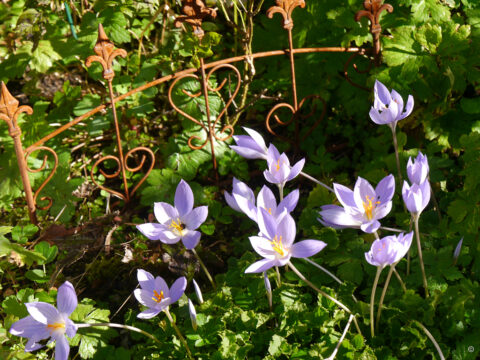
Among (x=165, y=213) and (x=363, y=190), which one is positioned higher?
(x=363, y=190)

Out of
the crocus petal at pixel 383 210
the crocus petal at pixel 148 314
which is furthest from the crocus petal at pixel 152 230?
the crocus petal at pixel 383 210

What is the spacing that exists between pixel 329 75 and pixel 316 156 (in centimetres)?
46

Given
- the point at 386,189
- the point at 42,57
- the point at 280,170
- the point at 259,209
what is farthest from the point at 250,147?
the point at 42,57

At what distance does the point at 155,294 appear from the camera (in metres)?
1.79

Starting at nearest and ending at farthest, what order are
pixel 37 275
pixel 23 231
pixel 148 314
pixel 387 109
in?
1. pixel 148 314
2. pixel 387 109
3. pixel 37 275
4. pixel 23 231

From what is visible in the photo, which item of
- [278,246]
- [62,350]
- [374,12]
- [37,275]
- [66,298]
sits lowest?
[37,275]

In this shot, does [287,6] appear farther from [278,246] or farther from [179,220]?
[278,246]

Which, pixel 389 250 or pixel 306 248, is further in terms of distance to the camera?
pixel 306 248

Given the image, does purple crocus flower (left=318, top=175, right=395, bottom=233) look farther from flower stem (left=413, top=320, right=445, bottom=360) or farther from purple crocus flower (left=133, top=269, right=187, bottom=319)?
purple crocus flower (left=133, top=269, right=187, bottom=319)

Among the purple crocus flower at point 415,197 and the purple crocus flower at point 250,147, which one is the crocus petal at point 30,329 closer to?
the purple crocus flower at point 250,147

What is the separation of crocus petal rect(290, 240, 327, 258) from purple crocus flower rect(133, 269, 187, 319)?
0.36 meters

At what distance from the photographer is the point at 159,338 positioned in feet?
6.53

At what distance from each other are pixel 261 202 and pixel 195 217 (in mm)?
235

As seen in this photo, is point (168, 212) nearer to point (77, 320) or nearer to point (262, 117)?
point (77, 320)
